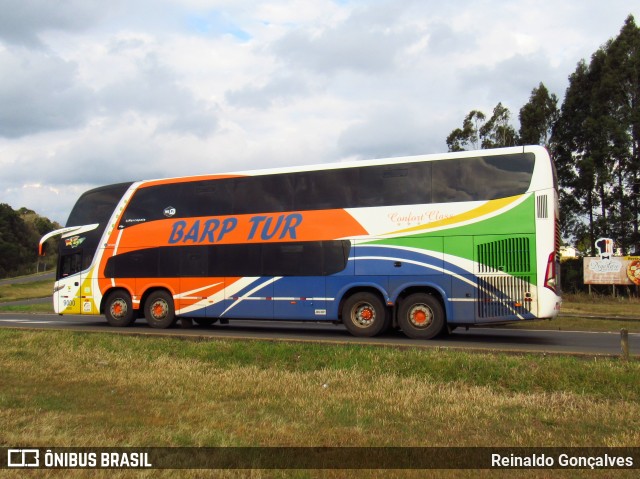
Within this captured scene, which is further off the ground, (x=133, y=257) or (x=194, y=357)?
(x=133, y=257)

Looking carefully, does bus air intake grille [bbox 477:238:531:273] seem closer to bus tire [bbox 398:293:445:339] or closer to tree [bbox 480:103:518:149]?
bus tire [bbox 398:293:445:339]

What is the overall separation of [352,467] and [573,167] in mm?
33200

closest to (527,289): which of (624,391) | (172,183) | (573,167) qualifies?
(624,391)

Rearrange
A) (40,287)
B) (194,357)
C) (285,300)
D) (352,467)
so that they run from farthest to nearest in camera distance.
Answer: (40,287) → (285,300) → (194,357) → (352,467)

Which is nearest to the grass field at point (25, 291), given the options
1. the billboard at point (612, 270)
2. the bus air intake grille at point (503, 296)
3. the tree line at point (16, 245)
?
the tree line at point (16, 245)

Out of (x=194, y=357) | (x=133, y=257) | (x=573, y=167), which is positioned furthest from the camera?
(x=573, y=167)

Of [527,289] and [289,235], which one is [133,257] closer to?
[289,235]

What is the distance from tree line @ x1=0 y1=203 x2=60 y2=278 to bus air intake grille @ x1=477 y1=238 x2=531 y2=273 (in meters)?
76.0

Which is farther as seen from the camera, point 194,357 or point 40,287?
point 40,287

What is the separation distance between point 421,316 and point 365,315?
1295 millimetres

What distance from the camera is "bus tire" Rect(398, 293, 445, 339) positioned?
12.9m

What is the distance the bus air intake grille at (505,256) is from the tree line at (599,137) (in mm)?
22820

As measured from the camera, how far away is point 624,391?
750cm

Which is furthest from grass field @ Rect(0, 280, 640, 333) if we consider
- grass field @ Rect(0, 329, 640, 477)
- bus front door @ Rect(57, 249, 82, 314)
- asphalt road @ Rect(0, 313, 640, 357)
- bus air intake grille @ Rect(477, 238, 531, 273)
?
bus front door @ Rect(57, 249, 82, 314)
